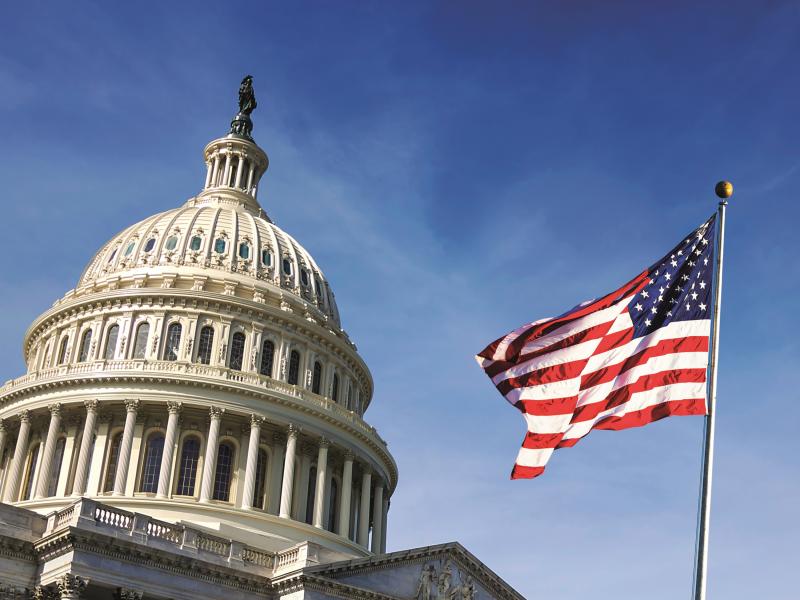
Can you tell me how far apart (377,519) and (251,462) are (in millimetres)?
12418

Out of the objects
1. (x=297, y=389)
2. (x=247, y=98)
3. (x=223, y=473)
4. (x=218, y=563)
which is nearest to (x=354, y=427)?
(x=297, y=389)

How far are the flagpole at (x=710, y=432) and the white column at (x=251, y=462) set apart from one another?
141 ft

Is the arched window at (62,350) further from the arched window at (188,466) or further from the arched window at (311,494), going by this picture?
the arched window at (311,494)

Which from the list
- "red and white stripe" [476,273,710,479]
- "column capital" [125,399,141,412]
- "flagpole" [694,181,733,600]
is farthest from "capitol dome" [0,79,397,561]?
"flagpole" [694,181,733,600]

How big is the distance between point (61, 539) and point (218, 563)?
6.95 metres

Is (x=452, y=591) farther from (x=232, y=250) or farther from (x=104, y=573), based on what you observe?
(x=232, y=250)

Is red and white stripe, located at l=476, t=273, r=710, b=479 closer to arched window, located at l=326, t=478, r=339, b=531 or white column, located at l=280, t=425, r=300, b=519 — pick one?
white column, located at l=280, t=425, r=300, b=519

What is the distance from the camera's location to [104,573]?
41.5m

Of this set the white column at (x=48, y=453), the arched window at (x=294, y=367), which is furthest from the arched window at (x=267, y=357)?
the white column at (x=48, y=453)

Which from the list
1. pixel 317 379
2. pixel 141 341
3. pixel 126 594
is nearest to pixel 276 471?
pixel 317 379

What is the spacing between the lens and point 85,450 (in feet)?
196

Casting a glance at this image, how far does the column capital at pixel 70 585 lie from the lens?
40.0 metres

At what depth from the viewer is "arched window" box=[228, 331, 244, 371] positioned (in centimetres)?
6569

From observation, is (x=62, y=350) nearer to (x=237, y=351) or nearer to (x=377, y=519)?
(x=237, y=351)
